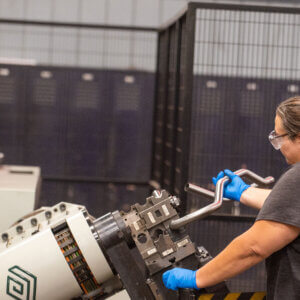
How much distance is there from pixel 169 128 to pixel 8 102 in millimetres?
1563

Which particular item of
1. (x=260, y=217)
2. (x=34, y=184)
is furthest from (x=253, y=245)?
(x=34, y=184)

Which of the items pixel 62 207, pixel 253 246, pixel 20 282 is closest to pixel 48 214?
pixel 62 207

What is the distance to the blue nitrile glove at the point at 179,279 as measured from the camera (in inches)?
101

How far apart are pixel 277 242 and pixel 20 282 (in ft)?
3.98

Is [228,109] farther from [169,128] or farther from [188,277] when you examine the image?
[188,277]

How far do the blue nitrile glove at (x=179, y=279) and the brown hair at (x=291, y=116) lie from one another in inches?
27.4

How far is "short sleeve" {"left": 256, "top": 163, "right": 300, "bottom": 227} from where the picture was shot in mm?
2320

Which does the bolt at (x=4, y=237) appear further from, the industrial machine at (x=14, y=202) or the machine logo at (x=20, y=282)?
the machine logo at (x=20, y=282)

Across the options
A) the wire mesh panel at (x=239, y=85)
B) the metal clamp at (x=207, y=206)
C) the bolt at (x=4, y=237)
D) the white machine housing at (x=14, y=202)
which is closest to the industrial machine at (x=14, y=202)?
the white machine housing at (x=14, y=202)

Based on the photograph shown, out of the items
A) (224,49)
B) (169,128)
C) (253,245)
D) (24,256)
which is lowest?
(24,256)

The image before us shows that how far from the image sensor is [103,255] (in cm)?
286

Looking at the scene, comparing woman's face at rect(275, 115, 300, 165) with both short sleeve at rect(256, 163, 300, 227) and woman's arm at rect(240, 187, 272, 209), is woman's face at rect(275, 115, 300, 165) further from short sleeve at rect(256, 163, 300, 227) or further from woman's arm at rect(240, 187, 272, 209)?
woman's arm at rect(240, 187, 272, 209)

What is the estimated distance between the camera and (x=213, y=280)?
2479 mm

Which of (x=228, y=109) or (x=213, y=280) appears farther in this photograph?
(x=228, y=109)
